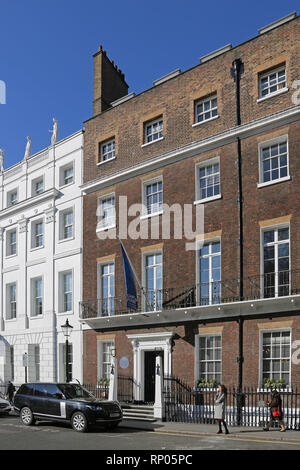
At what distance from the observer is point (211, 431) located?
18.8 m

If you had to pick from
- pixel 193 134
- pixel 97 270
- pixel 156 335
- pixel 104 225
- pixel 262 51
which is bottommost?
pixel 156 335

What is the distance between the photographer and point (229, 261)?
22.5 m

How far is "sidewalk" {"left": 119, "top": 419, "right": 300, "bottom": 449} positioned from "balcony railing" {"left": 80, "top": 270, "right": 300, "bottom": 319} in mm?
4627

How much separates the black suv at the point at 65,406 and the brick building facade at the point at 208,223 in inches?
189

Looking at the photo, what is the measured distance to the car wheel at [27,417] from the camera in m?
20.8

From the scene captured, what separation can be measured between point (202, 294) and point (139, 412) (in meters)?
5.29

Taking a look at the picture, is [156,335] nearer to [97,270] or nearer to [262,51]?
[97,270]

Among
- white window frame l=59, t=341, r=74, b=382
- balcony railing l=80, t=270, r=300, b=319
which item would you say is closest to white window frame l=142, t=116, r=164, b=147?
balcony railing l=80, t=270, r=300, b=319

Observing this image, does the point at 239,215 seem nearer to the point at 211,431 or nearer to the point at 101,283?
the point at 211,431

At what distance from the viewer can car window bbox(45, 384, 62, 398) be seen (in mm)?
20062

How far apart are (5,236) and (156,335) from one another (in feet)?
47.7
